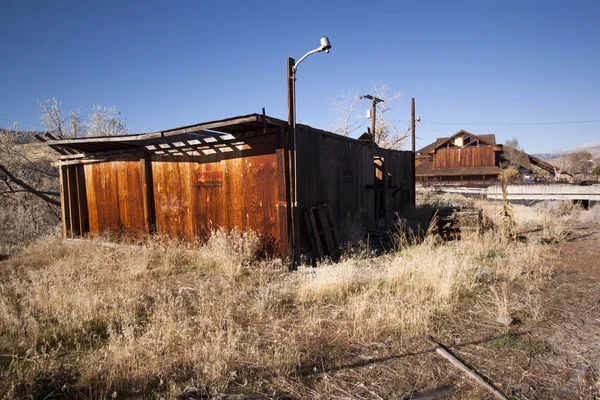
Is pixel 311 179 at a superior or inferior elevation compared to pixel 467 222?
superior

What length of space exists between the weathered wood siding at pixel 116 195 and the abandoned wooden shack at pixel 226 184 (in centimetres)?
3

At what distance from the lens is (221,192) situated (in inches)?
320

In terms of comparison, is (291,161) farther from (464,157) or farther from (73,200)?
(464,157)

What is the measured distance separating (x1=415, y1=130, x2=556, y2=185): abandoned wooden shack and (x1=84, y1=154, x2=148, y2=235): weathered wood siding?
3695 cm

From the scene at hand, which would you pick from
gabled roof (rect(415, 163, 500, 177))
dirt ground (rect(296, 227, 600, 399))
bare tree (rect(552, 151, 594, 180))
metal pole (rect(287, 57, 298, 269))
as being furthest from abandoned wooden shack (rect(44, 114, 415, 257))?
bare tree (rect(552, 151, 594, 180))

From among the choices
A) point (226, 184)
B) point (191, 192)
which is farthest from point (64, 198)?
point (226, 184)

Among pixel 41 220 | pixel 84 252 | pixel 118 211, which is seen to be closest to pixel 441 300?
pixel 84 252

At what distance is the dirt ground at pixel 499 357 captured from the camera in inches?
120

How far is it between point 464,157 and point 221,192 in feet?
135

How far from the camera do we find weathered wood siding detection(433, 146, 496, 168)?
1628 inches

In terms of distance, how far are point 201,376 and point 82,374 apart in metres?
1.16

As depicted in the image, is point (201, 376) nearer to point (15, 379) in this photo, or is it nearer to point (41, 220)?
point (15, 379)

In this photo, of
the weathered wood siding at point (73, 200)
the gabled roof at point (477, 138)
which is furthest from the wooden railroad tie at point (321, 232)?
the gabled roof at point (477, 138)

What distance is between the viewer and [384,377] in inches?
128
